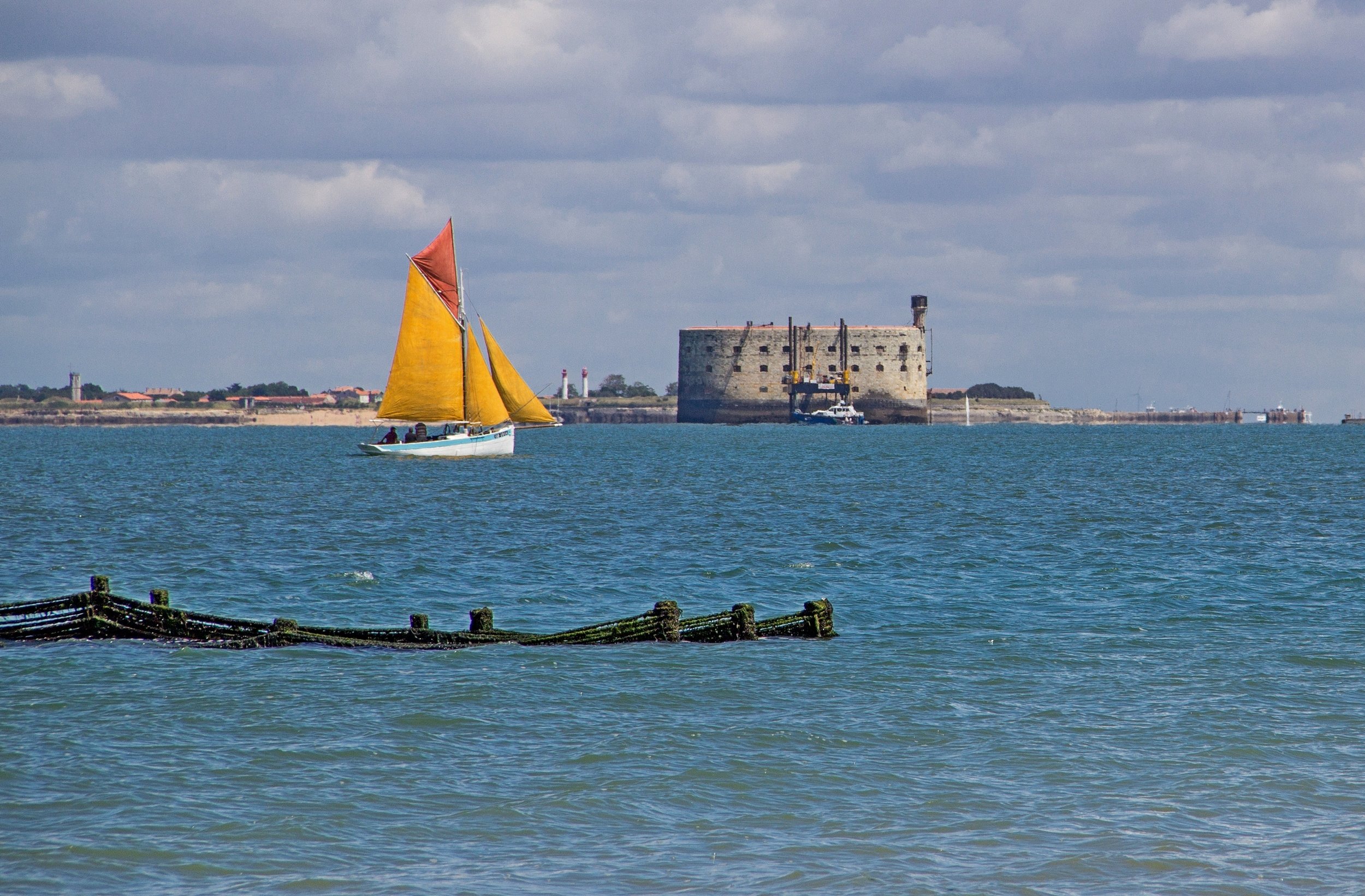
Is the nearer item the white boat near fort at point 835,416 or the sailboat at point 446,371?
the sailboat at point 446,371

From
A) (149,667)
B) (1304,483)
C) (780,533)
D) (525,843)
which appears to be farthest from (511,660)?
(1304,483)

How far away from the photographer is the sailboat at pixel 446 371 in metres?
62.7

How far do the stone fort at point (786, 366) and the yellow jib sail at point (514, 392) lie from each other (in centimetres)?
7766

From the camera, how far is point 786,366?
14788 cm

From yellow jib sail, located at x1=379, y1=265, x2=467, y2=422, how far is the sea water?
1273 inches

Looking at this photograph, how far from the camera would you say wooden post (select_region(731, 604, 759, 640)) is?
675 inches

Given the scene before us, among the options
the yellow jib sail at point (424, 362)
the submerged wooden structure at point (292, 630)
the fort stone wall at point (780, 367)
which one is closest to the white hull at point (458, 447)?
the yellow jib sail at point (424, 362)

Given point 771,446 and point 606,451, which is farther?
point 771,446

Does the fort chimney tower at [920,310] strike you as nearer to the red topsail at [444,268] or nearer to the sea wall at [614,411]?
the sea wall at [614,411]

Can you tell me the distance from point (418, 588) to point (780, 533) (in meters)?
11.9

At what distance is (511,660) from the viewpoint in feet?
52.5

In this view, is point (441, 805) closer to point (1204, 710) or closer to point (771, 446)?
point (1204, 710)

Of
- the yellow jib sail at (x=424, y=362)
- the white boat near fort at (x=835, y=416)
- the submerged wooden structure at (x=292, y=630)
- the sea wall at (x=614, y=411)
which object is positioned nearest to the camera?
the submerged wooden structure at (x=292, y=630)

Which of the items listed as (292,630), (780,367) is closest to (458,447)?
(292,630)
